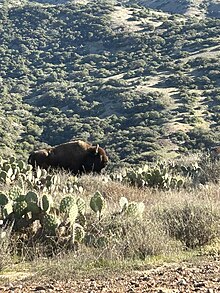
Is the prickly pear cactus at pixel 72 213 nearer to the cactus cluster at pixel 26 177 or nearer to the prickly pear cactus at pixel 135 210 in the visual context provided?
the prickly pear cactus at pixel 135 210

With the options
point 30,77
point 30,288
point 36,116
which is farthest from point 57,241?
point 30,77

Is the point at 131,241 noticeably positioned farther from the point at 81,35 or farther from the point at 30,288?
the point at 81,35

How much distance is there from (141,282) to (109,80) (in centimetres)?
5206

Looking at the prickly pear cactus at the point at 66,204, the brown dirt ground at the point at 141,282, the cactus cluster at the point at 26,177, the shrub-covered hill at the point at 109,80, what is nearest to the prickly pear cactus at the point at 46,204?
the prickly pear cactus at the point at 66,204

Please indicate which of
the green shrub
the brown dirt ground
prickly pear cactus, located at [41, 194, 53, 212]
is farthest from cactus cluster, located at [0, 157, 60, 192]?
the brown dirt ground

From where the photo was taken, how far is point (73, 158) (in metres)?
16.9

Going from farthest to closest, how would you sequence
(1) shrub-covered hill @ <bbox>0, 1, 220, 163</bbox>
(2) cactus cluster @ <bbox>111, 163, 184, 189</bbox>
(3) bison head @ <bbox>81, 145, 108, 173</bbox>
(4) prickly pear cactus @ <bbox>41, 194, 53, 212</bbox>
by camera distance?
1. (1) shrub-covered hill @ <bbox>0, 1, 220, 163</bbox>
2. (3) bison head @ <bbox>81, 145, 108, 173</bbox>
3. (2) cactus cluster @ <bbox>111, 163, 184, 189</bbox>
4. (4) prickly pear cactus @ <bbox>41, 194, 53, 212</bbox>

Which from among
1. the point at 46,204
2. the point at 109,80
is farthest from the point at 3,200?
the point at 109,80

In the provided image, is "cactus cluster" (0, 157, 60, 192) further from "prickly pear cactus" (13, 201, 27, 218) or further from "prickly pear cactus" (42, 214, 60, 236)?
"prickly pear cactus" (42, 214, 60, 236)

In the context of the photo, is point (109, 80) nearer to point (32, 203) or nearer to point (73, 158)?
point (73, 158)

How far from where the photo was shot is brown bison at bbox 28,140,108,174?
16828 millimetres

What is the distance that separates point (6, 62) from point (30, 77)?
6.84 meters

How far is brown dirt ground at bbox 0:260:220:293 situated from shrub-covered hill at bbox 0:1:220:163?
25.6m

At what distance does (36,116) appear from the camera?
49.0m
